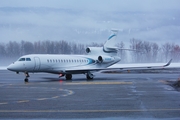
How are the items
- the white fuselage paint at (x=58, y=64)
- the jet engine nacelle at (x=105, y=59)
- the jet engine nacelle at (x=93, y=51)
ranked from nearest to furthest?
the white fuselage paint at (x=58, y=64), the jet engine nacelle at (x=105, y=59), the jet engine nacelle at (x=93, y=51)

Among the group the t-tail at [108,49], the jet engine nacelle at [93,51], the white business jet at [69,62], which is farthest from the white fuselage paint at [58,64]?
the jet engine nacelle at [93,51]

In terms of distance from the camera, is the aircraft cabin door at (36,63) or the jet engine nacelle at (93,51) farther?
the jet engine nacelle at (93,51)

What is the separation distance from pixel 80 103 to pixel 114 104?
1378 millimetres

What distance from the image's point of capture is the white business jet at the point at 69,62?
109 ft

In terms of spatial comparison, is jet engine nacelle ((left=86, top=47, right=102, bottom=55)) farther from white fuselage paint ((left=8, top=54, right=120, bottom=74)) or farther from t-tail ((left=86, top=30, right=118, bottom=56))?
white fuselage paint ((left=8, top=54, right=120, bottom=74))

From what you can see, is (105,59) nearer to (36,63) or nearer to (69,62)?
(69,62)

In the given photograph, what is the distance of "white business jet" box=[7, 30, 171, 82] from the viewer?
33.1m

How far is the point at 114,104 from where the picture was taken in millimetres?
14242

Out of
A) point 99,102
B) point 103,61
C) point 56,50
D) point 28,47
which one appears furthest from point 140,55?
point 99,102

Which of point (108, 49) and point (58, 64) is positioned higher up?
point (108, 49)

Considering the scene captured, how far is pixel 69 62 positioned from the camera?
124ft

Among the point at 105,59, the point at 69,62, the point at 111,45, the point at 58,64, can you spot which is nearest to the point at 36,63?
the point at 58,64

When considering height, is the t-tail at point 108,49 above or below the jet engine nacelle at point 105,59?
above

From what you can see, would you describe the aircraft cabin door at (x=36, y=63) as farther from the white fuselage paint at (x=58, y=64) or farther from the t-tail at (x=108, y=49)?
the t-tail at (x=108, y=49)
